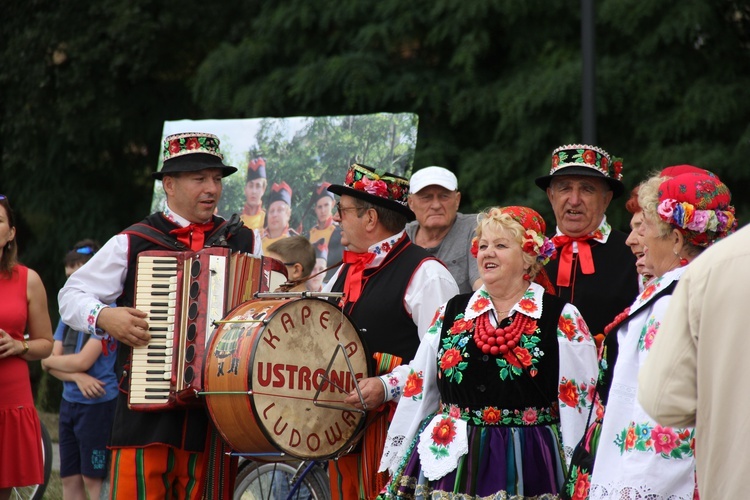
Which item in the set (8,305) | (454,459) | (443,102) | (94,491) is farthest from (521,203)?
(454,459)

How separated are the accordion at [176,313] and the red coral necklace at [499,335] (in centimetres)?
→ 124

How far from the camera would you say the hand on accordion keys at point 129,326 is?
5059 mm

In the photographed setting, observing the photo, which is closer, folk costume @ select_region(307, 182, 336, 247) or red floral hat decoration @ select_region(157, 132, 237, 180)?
red floral hat decoration @ select_region(157, 132, 237, 180)

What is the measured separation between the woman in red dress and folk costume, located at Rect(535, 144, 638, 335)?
2714 mm

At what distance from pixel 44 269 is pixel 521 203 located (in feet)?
A: 21.4

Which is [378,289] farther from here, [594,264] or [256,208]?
[256,208]

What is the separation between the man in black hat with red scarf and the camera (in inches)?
202

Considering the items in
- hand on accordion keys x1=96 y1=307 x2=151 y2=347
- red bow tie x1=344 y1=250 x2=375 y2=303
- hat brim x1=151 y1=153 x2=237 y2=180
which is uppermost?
hat brim x1=151 y1=153 x2=237 y2=180

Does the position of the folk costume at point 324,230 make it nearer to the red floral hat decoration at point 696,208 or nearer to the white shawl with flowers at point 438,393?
the white shawl with flowers at point 438,393

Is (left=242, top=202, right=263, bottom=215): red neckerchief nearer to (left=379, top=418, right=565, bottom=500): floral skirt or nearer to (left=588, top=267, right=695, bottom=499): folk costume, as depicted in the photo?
(left=379, top=418, right=565, bottom=500): floral skirt

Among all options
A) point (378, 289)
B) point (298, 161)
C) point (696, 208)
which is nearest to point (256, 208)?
point (298, 161)

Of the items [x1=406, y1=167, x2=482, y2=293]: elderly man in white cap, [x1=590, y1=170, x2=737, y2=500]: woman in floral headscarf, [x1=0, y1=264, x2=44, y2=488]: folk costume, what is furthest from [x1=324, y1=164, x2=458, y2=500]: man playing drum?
[x1=0, y1=264, x2=44, y2=488]: folk costume

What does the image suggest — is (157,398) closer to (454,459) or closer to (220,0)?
(454,459)

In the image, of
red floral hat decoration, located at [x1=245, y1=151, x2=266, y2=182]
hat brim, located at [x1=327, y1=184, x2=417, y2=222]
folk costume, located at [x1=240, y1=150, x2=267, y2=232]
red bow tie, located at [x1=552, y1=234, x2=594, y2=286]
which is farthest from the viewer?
red floral hat decoration, located at [x1=245, y1=151, x2=266, y2=182]
